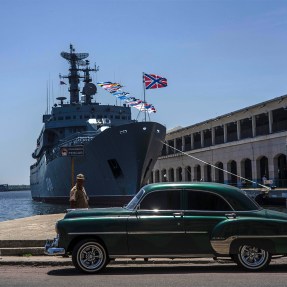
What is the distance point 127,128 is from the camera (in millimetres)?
39812

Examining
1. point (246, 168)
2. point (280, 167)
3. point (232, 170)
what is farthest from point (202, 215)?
point (232, 170)

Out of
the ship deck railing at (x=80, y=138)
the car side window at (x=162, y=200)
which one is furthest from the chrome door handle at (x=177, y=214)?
the ship deck railing at (x=80, y=138)

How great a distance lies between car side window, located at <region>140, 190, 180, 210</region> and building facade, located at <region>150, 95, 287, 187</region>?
2818 cm

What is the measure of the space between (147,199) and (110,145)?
32.3 meters

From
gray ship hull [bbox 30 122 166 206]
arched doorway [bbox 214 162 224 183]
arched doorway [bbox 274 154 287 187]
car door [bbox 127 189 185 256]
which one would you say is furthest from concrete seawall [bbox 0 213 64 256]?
arched doorway [bbox 214 162 224 183]

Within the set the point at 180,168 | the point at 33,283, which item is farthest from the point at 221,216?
the point at 180,168

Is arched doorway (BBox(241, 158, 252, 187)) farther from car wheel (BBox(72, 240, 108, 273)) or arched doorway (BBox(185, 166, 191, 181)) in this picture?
car wheel (BBox(72, 240, 108, 273))

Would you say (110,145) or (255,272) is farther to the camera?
(110,145)

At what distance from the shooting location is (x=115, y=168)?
41.2 meters

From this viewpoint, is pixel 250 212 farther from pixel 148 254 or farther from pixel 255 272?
Answer: pixel 148 254

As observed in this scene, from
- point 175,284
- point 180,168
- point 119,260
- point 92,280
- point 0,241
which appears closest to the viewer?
point 175,284

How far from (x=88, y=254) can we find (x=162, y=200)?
1630 millimetres

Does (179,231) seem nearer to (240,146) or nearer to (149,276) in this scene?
(149,276)

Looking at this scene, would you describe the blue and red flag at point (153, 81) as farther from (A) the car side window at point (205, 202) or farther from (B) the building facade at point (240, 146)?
(A) the car side window at point (205, 202)
